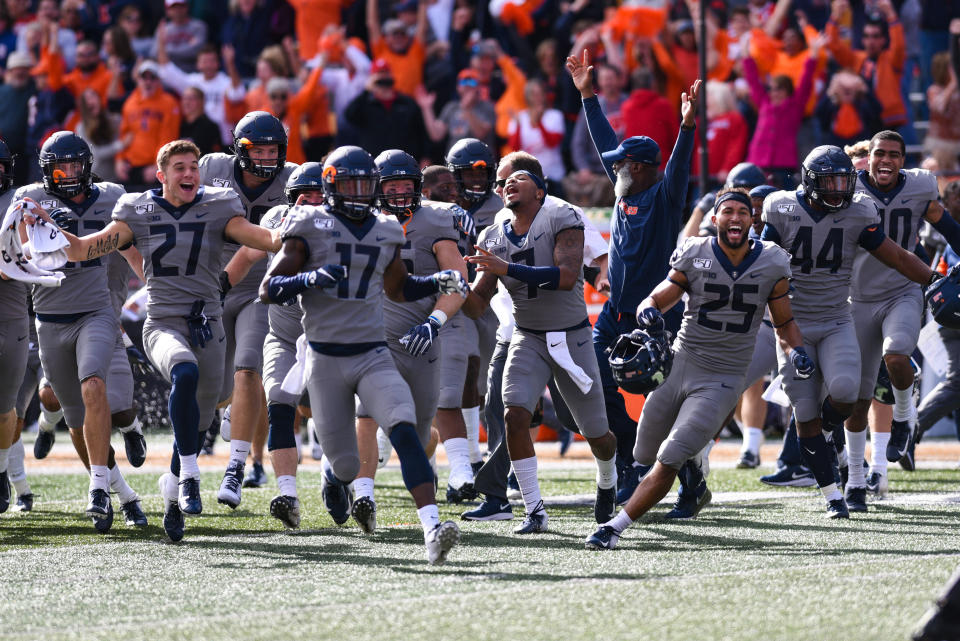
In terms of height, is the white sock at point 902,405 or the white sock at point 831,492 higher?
the white sock at point 902,405

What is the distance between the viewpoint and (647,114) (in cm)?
1322

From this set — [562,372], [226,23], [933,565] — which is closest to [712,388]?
[562,372]

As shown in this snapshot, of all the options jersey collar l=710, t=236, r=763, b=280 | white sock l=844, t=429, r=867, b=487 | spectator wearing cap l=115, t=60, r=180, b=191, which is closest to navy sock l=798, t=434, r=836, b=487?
white sock l=844, t=429, r=867, b=487

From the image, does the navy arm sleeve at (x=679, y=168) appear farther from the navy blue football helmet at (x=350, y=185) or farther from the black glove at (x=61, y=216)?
the black glove at (x=61, y=216)

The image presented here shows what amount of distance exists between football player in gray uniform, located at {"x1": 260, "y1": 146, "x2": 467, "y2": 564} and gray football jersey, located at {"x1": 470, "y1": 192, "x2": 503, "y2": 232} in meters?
2.20

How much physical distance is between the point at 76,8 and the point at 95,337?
1014cm

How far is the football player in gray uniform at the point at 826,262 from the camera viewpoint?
7.64 meters

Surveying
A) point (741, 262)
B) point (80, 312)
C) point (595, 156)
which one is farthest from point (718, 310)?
point (595, 156)

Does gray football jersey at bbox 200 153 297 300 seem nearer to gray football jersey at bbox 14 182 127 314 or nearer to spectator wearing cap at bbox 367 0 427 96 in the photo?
gray football jersey at bbox 14 182 127 314

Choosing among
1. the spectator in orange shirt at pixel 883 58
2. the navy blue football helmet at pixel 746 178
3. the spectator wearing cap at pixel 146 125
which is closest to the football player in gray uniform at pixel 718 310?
the navy blue football helmet at pixel 746 178

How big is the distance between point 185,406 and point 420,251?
1.45 metres

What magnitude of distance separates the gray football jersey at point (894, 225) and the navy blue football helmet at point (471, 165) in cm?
215

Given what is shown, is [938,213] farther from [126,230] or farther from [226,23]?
[226,23]

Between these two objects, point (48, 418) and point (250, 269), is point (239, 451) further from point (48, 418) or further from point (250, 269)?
point (48, 418)
